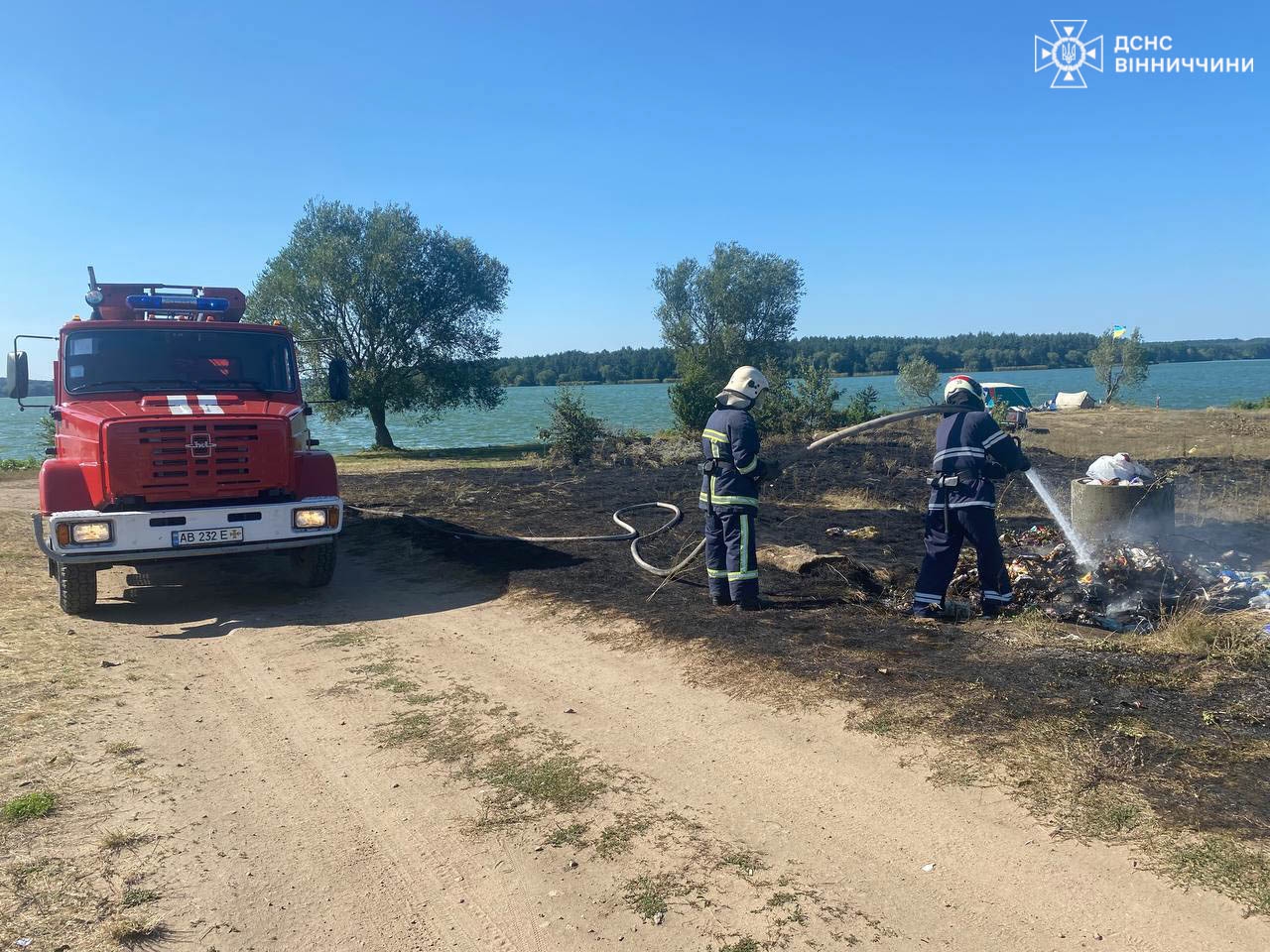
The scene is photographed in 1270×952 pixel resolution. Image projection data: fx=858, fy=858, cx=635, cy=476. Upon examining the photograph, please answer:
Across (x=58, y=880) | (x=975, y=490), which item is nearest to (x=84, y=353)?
(x=58, y=880)

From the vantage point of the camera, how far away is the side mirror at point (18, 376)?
8.70 m

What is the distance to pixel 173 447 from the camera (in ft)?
24.6

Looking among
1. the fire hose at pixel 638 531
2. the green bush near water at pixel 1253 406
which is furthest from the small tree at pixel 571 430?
the green bush near water at pixel 1253 406

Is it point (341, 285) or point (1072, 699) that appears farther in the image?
point (341, 285)

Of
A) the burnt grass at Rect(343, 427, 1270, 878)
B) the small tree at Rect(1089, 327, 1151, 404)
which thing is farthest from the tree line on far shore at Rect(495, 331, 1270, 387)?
the burnt grass at Rect(343, 427, 1270, 878)

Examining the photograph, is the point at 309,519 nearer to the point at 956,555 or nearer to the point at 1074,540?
the point at 956,555

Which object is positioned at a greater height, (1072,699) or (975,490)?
(975,490)

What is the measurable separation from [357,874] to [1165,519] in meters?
8.22

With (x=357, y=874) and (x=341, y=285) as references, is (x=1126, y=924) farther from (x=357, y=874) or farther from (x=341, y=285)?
(x=341, y=285)

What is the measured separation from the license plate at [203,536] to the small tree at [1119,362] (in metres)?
51.9

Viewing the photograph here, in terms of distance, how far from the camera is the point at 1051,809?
3.72 metres

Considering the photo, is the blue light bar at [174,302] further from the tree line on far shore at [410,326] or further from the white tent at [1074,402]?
the white tent at [1074,402]

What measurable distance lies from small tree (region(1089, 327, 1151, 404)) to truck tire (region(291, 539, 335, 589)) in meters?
50.7

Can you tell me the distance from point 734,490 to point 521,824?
399 centimetres
